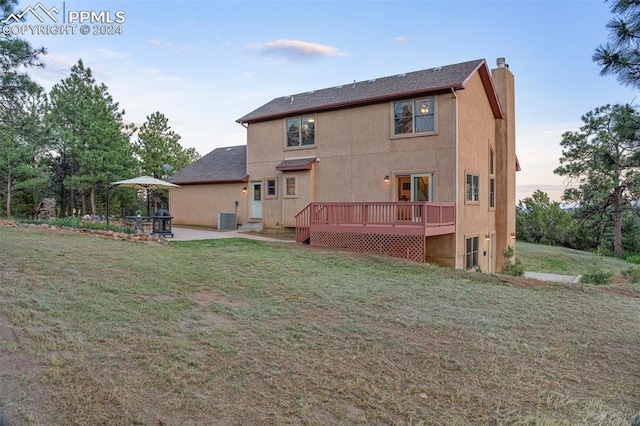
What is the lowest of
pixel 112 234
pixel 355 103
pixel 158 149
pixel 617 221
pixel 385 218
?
pixel 112 234

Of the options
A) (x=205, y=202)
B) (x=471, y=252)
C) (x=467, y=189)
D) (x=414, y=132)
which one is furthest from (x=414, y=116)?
(x=205, y=202)

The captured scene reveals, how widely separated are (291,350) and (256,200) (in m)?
14.2

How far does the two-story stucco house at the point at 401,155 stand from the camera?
1285 cm

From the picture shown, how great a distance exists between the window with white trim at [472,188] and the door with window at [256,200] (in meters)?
9.13

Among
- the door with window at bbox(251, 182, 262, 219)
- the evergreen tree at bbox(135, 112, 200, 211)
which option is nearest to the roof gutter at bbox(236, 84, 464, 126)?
the door with window at bbox(251, 182, 262, 219)

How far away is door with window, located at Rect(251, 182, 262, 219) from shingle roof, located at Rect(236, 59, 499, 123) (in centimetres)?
304

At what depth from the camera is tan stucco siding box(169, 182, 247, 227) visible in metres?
18.7

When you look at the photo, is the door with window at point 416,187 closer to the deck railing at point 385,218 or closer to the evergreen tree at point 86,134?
the deck railing at point 385,218

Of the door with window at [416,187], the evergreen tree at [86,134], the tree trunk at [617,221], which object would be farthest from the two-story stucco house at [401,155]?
the tree trunk at [617,221]

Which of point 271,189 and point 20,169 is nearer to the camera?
point 271,189

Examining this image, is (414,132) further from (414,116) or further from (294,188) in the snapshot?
(294,188)

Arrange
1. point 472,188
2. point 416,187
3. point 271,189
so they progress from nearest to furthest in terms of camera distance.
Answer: point 416,187
point 472,188
point 271,189

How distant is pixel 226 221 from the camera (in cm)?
1791

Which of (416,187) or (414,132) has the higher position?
(414,132)
